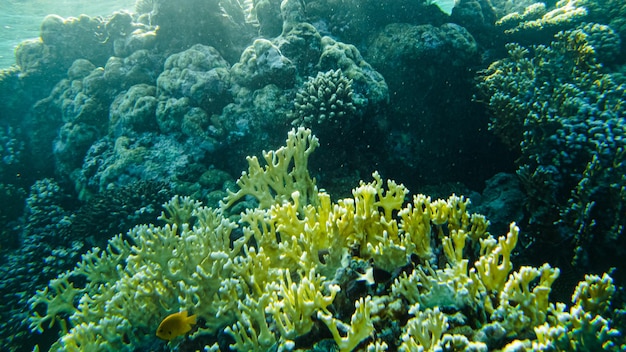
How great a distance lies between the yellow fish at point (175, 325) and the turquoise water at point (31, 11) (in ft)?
54.6

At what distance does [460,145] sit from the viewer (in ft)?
20.6

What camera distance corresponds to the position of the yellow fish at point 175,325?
265cm

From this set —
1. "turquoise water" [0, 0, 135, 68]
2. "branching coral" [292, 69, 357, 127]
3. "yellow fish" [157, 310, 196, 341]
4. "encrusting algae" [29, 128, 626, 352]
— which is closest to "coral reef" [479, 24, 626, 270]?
"encrusting algae" [29, 128, 626, 352]

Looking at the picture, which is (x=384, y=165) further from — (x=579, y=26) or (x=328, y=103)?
(x=579, y=26)

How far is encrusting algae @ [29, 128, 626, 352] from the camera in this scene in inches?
83.3

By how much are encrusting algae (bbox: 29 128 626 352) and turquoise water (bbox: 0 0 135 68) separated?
15.6 meters

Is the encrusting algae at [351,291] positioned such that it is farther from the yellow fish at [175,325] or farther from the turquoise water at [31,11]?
the turquoise water at [31,11]

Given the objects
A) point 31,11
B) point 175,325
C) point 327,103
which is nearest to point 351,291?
point 175,325

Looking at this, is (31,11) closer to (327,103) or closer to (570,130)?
(327,103)

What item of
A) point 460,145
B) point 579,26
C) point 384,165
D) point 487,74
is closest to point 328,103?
point 384,165

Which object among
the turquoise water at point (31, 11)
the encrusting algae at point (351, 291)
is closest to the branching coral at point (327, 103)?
the encrusting algae at point (351, 291)

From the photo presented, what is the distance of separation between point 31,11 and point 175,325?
57.6 ft

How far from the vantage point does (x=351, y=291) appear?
258 centimetres

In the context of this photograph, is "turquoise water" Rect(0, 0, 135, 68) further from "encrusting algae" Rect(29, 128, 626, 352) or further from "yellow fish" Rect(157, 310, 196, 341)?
"yellow fish" Rect(157, 310, 196, 341)
